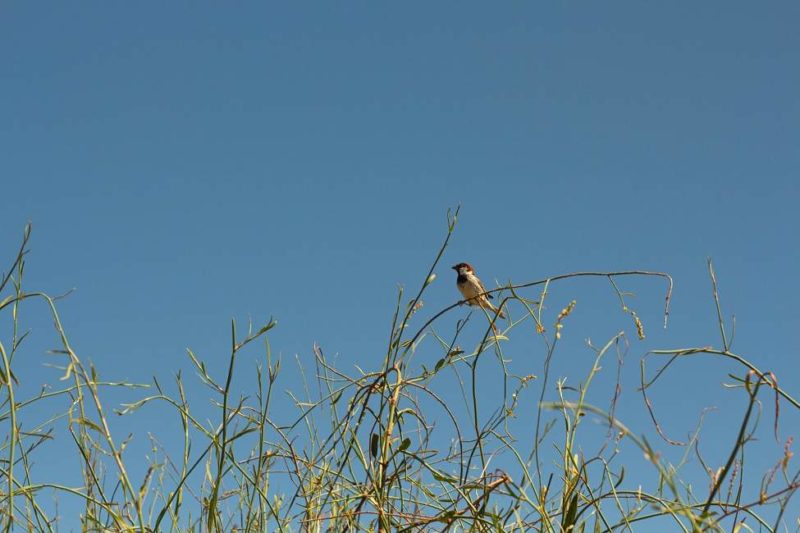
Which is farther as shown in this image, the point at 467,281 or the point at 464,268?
the point at 464,268

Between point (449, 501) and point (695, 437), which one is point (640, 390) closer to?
point (695, 437)

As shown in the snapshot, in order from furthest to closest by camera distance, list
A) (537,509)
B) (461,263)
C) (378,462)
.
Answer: (461,263), (378,462), (537,509)

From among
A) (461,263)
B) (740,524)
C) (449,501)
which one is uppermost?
(461,263)

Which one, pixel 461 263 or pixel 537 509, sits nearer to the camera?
pixel 537 509

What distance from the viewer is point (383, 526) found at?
1490mm

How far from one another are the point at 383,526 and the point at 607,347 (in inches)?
20.3

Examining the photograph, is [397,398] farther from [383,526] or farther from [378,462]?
[383,526]

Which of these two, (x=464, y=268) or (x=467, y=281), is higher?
(x=464, y=268)

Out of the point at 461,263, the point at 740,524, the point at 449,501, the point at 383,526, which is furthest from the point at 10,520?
the point at 461,263

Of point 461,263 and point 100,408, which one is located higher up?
point 461,263

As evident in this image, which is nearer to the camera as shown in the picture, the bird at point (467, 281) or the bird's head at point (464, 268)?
the bird at point (467, 281)

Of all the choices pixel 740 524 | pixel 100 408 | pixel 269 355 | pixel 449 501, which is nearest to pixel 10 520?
pixel 100 408

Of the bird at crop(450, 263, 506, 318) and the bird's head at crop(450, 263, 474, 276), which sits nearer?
the bird at crop(450, 263, 506, 318)

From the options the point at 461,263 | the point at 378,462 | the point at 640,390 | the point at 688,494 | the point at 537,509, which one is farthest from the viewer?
the point at 461,263
